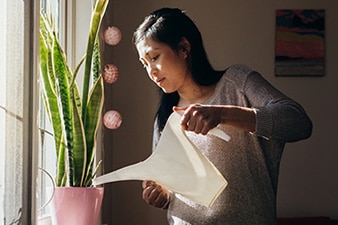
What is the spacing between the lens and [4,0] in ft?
4.47

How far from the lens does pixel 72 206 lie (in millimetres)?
1799

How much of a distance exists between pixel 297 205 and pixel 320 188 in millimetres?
168

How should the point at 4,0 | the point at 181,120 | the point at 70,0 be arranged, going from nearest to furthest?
the point at 181,120 < the point at 4,0 < the point at 70,0

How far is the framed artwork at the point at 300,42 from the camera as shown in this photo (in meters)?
3.55

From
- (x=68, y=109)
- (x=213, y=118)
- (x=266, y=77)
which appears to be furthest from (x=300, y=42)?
(x=213, y=118)

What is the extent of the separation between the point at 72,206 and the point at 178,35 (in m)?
0.60

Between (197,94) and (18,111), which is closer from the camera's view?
(18,111)

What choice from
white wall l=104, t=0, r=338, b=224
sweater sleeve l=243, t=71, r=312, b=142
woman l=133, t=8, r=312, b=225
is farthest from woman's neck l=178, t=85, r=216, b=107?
white wall l=104, t=0, r=338, b=224

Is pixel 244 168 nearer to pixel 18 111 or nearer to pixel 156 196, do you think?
pixel 156 196

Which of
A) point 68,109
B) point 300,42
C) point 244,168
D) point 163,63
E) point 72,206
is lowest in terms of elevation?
point 72,206

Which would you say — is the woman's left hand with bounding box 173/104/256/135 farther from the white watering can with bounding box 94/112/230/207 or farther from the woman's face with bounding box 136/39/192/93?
the woman's face with bounding box 136/39/192/93

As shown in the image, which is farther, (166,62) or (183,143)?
(166,62)

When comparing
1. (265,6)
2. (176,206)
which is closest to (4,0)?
(176,206)

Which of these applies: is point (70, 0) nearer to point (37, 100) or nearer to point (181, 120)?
point (37, 100)
